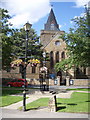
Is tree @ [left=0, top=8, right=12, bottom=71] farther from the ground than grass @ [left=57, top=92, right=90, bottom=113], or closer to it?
farther from the ground

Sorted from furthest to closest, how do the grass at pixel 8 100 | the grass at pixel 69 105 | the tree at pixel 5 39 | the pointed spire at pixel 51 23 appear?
the pointed spire at pixel 51 23
the tree at pixel 5 39
the grass at pixel 8 100
the grass at pixel 69 105

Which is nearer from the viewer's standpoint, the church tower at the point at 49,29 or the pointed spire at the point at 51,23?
the church tower at the point at 49,29

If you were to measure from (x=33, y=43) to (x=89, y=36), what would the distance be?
17851 millimetres

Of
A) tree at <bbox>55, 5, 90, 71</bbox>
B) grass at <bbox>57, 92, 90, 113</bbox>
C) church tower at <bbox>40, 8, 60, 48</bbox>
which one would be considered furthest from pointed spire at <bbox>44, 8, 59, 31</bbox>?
grass at <bbox>57, 92, 90, 113</bbox>

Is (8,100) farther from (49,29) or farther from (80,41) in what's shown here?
(49,29)

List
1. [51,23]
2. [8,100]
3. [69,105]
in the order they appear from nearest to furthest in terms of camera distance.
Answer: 1. [69,105]
2. [8,100]
3. [51,23]

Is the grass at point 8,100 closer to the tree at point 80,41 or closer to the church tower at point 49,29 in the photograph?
the tree at point 80,41

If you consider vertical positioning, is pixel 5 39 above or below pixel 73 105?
above

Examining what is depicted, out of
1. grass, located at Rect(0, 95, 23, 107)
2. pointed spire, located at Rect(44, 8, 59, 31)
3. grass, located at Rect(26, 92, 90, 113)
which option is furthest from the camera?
pointed spire, located at Rect(44, 8, 59, 31)

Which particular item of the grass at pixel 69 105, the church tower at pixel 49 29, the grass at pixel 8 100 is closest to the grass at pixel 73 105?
the grass at pixel 69 105

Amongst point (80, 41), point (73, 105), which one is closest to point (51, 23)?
point (80, 41)

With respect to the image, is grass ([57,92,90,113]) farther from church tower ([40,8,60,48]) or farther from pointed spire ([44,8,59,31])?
pointed spire ([44,8,59,31])

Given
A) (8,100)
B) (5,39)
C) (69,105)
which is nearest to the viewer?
(69,105)

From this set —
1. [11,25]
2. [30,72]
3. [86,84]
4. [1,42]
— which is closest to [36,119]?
[1,42]
